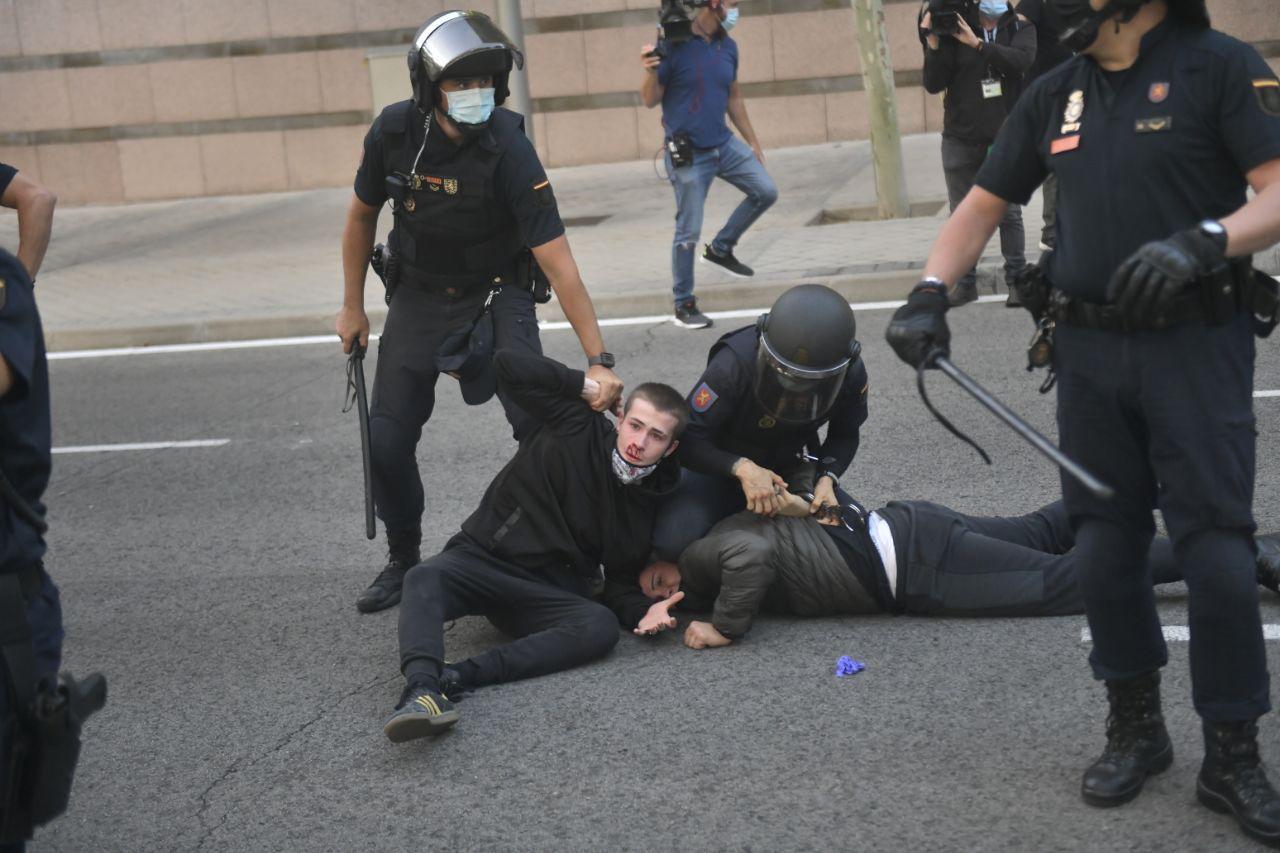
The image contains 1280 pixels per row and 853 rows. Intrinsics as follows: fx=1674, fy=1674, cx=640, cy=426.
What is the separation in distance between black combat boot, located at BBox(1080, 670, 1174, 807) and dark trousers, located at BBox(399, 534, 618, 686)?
1.60 meters

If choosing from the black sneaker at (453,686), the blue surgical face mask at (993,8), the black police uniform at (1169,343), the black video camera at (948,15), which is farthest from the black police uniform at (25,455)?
the blue surgical face mask at (993,8)

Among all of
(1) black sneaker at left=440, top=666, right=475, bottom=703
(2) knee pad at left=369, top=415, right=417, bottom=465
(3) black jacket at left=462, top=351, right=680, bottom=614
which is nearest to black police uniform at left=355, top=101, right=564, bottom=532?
(2) knee pad at left=369, top=415, right=417, bottom=465

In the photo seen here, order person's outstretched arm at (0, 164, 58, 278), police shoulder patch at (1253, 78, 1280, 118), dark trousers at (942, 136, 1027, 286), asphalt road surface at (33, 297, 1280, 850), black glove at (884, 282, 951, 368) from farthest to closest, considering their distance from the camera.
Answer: dark trousers at (942, 136, 1027, 286)
person's outstretched arm at (0, 164, 58, 278)
asphalt road surface at (33, 297, 1280, 850)
black glove at (884, 282, 951, 368)
police shoulder patch at (1253, 78, 1280, 118)

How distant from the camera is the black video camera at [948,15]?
9.77 metres

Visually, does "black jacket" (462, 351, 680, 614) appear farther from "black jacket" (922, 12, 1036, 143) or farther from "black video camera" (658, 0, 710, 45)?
"black video camera" (658, 0, 710, 45)

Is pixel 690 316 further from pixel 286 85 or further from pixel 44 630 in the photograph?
pixel 286 85

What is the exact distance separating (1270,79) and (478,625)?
10.1 feet

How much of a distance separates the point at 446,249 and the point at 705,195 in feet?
16.4

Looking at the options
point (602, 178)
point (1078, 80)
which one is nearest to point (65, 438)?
point (1078, 80)

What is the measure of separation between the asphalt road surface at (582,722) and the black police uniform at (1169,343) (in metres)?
0.53

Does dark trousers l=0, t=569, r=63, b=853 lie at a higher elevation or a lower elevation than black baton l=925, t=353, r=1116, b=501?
lower

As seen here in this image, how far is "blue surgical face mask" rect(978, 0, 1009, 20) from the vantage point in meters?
9.76

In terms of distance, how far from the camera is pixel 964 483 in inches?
255

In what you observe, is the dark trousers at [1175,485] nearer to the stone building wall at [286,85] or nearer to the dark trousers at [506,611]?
the dark trousers at [506,611]
